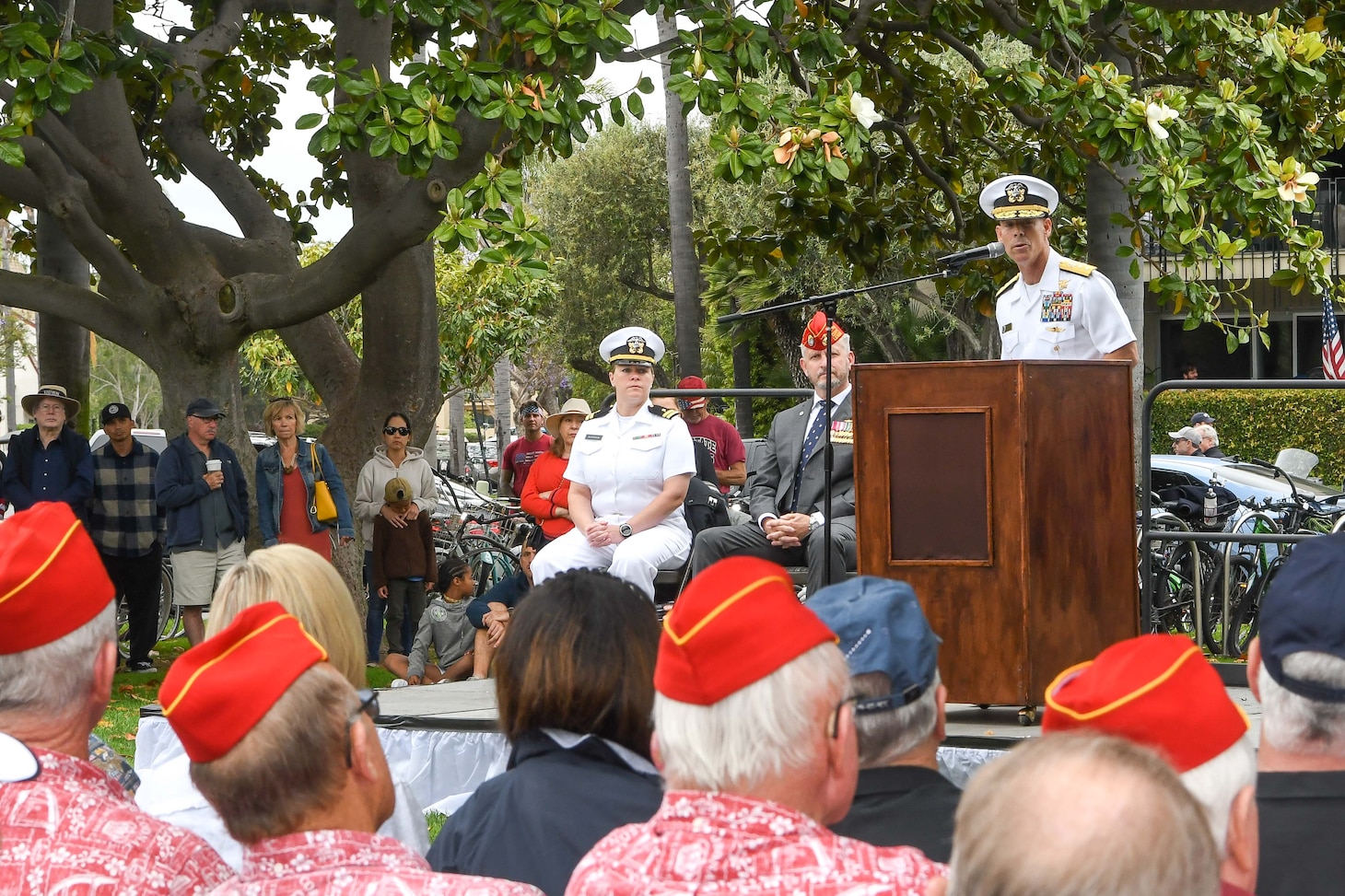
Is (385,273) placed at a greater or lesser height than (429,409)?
greater

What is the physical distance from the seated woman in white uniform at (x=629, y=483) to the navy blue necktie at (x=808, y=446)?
0.59 meters

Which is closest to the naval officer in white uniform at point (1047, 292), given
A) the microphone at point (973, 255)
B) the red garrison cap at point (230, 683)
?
the microphone at point (973, 255)

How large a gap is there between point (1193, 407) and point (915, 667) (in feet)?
80.8

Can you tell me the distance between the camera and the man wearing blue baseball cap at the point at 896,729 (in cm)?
254

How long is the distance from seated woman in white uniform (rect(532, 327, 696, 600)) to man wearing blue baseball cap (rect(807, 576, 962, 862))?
4.02 metres

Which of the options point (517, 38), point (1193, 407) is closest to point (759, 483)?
point (517, 38)

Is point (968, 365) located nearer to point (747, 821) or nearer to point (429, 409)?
point (747, 821)

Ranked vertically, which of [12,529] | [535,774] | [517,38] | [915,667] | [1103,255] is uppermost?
[517,38]

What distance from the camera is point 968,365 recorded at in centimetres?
490

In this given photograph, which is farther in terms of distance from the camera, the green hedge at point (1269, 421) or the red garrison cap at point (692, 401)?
the green hedge at point (1269, 421)

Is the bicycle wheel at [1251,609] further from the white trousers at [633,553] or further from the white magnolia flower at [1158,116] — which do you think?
the white trousers at [633,553]

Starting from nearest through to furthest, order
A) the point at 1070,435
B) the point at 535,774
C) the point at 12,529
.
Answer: the point at 12,529
the point at 535,774
the point at 1070,435

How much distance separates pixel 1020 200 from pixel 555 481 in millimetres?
4230

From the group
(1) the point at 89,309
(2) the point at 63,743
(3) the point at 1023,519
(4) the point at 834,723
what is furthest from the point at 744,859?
(1) the point at 89,309
